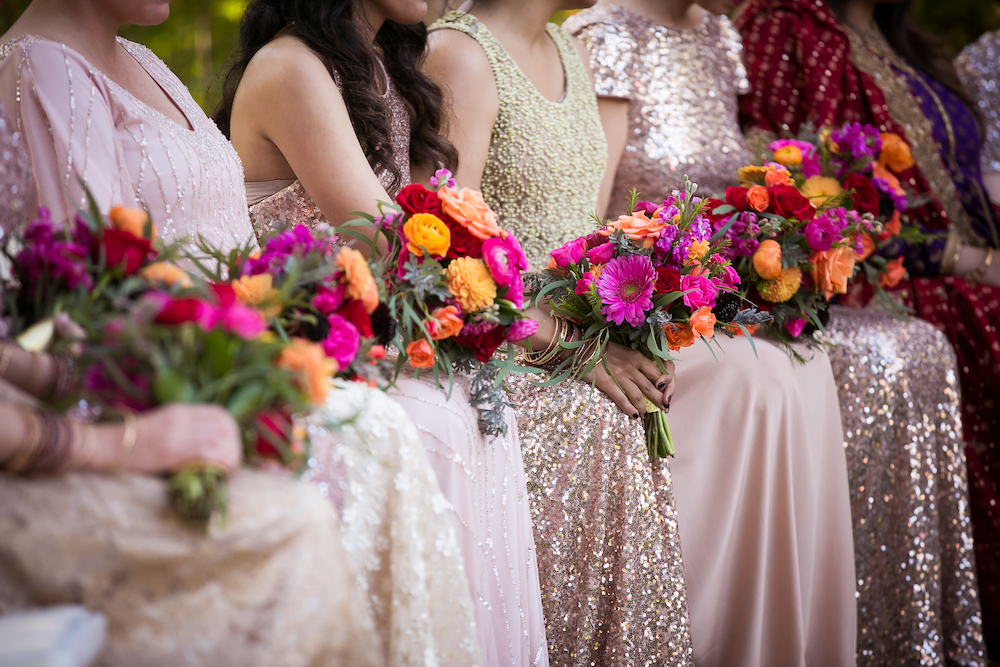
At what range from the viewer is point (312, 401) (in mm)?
814

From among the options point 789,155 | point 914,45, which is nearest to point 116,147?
point 789,155

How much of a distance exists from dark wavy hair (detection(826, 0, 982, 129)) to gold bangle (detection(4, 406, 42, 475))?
2774 millimetres

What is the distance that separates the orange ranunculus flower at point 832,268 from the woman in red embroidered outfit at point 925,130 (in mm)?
659

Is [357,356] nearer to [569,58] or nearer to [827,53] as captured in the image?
[569,58]

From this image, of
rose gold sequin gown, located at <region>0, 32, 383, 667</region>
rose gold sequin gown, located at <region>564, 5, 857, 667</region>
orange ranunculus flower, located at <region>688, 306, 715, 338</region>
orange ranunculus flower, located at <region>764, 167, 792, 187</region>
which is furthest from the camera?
orange ranunculus flower, located at <region>764, 167, 792, 187</region>

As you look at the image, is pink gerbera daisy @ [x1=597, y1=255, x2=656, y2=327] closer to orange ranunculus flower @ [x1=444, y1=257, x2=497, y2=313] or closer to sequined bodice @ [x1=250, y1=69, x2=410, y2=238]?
orange ranunculus flower @ [x1=444, y1=257, x2=497, y2=313]

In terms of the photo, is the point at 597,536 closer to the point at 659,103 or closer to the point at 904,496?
the point at 904,496

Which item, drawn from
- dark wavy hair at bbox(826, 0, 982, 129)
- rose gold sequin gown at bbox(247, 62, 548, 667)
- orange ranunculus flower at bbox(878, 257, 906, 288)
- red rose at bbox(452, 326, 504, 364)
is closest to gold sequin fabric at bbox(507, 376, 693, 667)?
rose gold sequin gown at bbox(247, 62, 548, 667)

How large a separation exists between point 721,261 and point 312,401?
89 cm

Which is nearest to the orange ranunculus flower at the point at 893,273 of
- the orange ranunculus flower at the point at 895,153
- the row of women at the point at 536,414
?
the row of women at the point at 536,414

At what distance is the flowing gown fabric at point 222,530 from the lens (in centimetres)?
71

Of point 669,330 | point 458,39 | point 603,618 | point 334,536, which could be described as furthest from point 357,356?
point 458,39

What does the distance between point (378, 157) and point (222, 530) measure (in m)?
1.16

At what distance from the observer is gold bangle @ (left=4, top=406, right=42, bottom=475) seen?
27.3 inches
